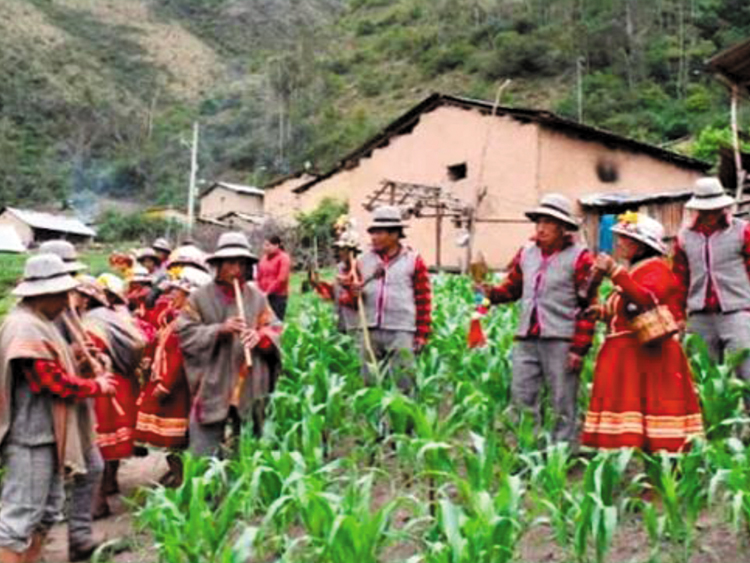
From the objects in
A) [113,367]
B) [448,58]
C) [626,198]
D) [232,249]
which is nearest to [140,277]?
[113,367]

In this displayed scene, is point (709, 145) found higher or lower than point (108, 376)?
higher

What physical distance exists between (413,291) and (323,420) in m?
1.33

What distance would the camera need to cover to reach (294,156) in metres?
58.8

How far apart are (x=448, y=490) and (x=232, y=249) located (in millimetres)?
1755

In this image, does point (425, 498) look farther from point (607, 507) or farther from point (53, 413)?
point (53, 413)

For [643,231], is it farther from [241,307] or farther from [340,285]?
[340,285]

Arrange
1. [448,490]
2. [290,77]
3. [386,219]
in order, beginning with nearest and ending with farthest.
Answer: [448,490], [386,219], [290,77]

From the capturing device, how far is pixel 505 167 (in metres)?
24.4

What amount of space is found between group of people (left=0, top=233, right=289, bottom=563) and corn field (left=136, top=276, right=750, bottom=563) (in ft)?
1.22

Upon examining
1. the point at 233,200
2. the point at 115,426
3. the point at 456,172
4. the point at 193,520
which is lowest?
the point at 193,520

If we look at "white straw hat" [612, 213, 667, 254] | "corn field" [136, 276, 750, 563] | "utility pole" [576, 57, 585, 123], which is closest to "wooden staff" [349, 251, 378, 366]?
"corn field" [136, 276, 750, 563]

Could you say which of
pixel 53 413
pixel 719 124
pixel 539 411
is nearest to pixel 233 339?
pixel 53 413

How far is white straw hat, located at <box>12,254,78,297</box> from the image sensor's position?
469 centimetres

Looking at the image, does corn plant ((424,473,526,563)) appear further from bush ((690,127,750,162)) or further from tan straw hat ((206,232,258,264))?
bush ((690,127,750,162))
